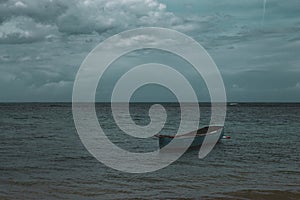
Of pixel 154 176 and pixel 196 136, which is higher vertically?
pixel 196 136

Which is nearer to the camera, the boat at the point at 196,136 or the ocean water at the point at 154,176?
the ocean water at the point at 154,176

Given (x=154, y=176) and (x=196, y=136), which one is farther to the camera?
(x=196, y=136)

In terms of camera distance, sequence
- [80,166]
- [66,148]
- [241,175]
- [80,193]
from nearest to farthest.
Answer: [80,193] < [241,175] < [80,166] < [66,148]

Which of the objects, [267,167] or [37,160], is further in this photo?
[37,160]

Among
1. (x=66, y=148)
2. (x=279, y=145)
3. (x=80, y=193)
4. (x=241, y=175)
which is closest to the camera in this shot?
(x=80, y=193)

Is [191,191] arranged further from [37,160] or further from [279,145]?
[279,145]

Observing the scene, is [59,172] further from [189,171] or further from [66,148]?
[66,148]

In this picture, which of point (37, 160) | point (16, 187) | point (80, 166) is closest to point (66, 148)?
point (37, 160)

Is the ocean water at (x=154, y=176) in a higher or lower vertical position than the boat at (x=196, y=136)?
lower

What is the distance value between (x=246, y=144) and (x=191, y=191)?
18.0m

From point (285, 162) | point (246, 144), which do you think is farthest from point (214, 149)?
point (285, 162)

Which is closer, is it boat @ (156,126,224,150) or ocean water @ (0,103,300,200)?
ocean water @ (0,103,300,200)

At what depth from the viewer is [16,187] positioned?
53.2 feet

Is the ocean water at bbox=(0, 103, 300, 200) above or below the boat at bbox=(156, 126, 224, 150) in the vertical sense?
below
